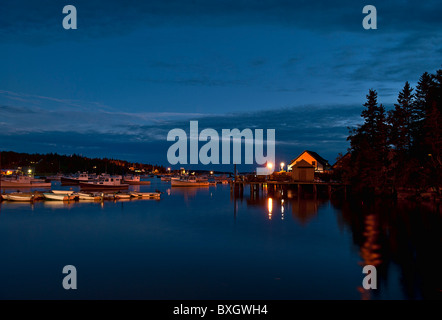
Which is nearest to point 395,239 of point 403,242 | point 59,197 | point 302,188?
point 403,242

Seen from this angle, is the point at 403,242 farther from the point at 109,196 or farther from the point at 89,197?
the point at 109,196

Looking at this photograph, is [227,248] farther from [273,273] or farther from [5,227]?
[5,227]

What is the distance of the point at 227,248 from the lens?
76.1 ft

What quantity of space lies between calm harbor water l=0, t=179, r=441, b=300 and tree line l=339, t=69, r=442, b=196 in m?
7.01

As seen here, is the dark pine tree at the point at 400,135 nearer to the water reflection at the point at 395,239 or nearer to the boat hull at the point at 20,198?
the water reflection at the point at 395,239

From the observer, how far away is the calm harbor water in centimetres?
1474

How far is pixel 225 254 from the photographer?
2150 centimetres

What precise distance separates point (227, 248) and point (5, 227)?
21380mm

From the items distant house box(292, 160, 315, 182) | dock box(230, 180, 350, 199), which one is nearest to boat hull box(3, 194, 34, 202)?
dock box(230, 180, 350, 199)

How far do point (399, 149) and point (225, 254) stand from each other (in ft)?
117

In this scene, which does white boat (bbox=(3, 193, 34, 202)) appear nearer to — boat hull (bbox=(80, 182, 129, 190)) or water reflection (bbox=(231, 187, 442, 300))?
boat hull (bbox=(80, 182, 129, 190))

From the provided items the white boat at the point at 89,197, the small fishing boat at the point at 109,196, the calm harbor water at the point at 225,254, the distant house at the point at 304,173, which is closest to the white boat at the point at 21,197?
the white boat at the point at 89,197

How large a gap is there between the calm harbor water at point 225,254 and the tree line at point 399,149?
23.0 feet
